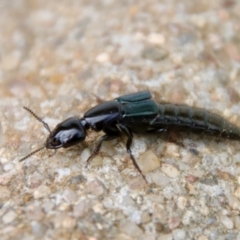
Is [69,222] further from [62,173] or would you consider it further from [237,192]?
[237,192]

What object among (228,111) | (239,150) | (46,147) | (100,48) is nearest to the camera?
(46,147)

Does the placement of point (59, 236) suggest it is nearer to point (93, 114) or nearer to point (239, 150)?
→ point (93, 114)

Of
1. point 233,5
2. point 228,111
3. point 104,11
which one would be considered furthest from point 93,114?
point 233,5

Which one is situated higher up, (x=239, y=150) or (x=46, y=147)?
(x=46, y=147)

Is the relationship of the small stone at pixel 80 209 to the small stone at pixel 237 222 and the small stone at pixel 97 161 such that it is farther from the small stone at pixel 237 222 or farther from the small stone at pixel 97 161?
the small stone at pixel 237 222

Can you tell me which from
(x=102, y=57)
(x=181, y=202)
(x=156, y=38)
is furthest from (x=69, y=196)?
(x=156, y=38)

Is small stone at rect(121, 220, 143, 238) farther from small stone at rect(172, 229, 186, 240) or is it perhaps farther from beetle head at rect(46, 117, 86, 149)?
beetle head at rect(46, 117, 86, 149)

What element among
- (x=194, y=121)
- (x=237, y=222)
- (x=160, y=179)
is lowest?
(x=237, y=222)
